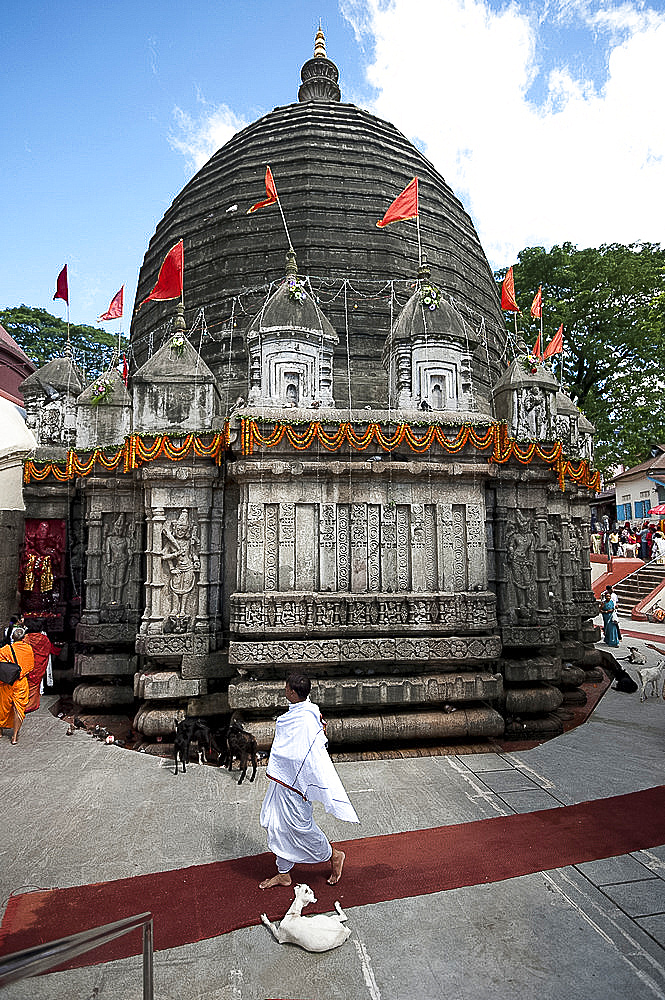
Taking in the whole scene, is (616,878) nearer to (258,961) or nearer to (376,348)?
(258,961)

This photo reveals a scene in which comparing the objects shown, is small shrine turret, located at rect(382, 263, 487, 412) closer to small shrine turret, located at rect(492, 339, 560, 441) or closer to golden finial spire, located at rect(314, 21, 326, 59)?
small shrine turret, located at rect(492, 339, 560, 441)

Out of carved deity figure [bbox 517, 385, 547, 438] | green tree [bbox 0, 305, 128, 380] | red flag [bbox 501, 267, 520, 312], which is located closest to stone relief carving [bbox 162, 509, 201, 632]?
carved deity figure [bbox 517, 385, 547, 438]

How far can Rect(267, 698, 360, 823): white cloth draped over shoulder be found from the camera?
4.56 m

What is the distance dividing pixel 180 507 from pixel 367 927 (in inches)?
262

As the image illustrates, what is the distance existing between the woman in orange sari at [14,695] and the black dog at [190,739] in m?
2.67

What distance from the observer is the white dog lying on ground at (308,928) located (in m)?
4.14

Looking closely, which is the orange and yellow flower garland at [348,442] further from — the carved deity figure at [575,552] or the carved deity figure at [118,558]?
the carved deity figure at [575,552]

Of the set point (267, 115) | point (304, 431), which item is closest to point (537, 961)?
point (304, 431)

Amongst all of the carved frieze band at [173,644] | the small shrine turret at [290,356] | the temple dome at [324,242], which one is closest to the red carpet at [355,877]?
the carved frieze band at [173,644]

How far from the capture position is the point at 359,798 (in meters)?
6.80

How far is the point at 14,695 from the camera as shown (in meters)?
8.63

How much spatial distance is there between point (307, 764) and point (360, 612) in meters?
4.44

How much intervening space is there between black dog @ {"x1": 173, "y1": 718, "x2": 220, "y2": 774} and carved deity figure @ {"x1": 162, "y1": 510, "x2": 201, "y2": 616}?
2062 mm

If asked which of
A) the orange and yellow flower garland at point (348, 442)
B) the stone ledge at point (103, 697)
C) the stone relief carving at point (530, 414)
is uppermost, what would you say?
the stone relief carving at point (530, 414)
